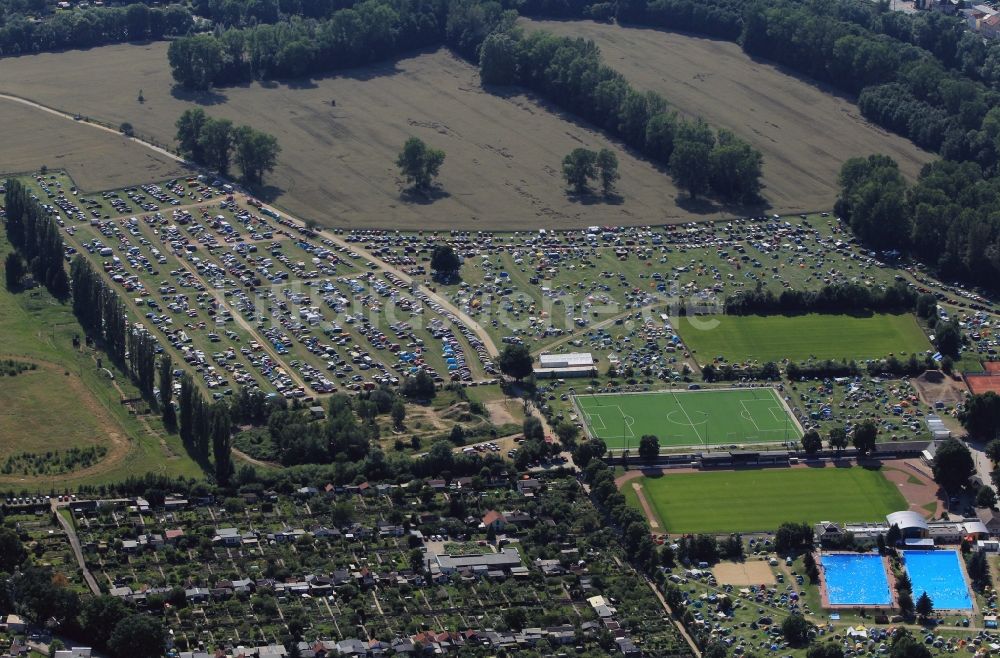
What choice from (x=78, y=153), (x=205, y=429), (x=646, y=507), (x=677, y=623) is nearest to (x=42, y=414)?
(x=205, y=429)

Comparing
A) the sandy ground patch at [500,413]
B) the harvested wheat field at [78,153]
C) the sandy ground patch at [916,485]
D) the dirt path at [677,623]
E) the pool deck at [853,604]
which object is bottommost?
the dirt path at [677,623]

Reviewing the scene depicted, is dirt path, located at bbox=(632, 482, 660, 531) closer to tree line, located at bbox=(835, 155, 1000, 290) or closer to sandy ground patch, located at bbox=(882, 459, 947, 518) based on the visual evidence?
sandy ground patch, located at bbox=(882, 459, 947, 518)

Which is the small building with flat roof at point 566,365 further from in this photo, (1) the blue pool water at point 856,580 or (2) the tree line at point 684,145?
(2) the tree line at point 684,145

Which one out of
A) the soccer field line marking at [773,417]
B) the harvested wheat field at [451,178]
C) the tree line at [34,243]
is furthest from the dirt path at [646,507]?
the tree line at [34,243]

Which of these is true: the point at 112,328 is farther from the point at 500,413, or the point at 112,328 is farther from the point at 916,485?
the point at 916,485

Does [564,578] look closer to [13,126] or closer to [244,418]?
[244,418]

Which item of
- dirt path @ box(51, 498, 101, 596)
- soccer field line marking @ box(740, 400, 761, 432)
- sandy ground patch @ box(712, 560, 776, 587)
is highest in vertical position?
soccer field line marking @ box(740, 400, 761, 432)

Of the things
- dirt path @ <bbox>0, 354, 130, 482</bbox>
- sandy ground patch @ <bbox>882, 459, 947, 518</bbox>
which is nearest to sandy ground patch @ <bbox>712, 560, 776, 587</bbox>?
sandy ground patch @ <bbox>882, 459, 947, 518</bbox>
